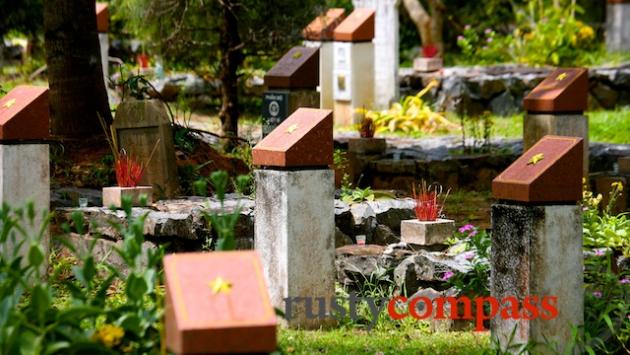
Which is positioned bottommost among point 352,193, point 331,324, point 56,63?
point 331,324

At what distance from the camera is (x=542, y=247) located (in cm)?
635

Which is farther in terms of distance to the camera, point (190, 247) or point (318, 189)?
point (190, 247)

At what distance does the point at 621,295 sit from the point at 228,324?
325cm

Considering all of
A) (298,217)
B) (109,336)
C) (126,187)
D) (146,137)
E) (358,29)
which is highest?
(358,29)

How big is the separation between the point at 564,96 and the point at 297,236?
14.2 ft

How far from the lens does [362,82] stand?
18.3 meters

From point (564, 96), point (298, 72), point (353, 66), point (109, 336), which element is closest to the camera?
point (109, 336)

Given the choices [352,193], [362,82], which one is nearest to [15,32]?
[362,82]

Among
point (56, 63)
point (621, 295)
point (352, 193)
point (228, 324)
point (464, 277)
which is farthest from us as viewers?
point (56, 63)

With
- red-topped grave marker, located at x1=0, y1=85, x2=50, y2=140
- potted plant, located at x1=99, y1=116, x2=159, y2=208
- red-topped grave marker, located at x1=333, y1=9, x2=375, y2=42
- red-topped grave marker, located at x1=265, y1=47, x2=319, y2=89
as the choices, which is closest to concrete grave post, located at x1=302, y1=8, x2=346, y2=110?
red-topped grave marker, located at x1=333, y1=9, x2=375, y2=42

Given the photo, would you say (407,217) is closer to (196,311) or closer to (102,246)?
(102,246)

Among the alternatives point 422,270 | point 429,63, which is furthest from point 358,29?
point 422,270

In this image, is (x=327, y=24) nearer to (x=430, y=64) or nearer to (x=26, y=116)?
(x=430, y=64)

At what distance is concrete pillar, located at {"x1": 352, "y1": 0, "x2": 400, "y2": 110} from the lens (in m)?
18.6
